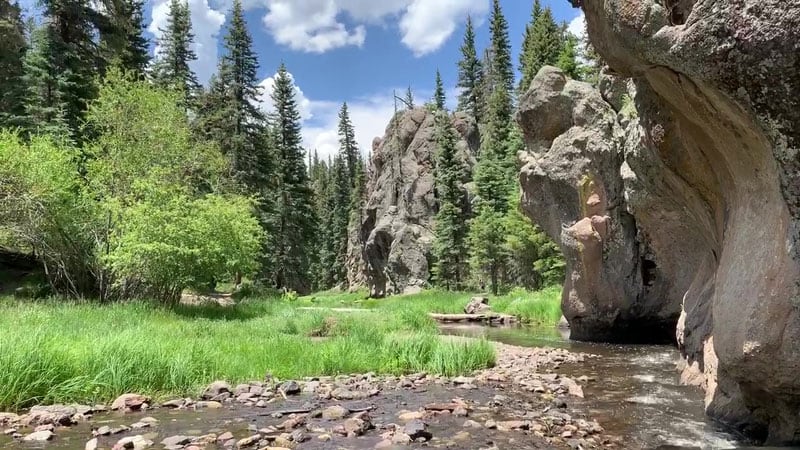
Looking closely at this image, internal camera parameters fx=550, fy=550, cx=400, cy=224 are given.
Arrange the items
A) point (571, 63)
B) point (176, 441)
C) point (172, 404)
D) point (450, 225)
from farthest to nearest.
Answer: point (450, 225) → point (571, 63) → point (172, 404) → point (176, 441)

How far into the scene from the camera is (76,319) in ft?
45.9

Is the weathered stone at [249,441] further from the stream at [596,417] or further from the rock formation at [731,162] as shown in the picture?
the rock formation at [731,162]

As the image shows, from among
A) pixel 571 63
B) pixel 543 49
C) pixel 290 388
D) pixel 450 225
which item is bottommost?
pixel 290 388

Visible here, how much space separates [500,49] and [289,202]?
36.3 meters

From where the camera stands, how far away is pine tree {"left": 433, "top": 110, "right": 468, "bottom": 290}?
4769 centimetres

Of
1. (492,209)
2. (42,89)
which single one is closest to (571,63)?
(492,209)

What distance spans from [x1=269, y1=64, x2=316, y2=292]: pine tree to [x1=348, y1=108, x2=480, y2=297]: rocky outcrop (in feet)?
27.5

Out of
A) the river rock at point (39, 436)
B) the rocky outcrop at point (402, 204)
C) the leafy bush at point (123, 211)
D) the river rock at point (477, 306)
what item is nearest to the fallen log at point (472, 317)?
the river rock at point (477, 306)

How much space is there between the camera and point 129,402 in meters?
8.05

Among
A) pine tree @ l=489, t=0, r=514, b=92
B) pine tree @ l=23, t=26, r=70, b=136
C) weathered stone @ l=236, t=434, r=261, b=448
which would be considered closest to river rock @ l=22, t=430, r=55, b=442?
weathered stone @ l=236, t=434, r=261, b=448

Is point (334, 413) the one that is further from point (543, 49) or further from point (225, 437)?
point (543, 49)

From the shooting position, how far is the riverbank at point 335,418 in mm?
6598

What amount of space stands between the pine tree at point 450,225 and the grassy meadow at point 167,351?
2905cm

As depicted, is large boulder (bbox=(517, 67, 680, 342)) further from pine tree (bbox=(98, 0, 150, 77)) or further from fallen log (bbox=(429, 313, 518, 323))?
pine tree (bbox=(98, 0, 150, 77))
